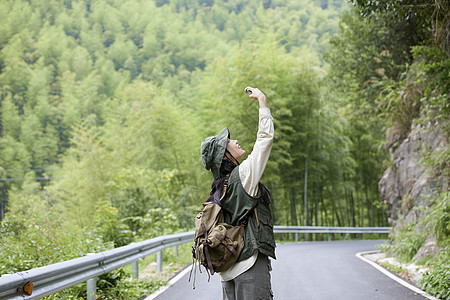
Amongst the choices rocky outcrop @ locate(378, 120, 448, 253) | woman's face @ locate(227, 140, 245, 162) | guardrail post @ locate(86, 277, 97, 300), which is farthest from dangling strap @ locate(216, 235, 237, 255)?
rocky outcrop @ locate(378, 120, 448, 253)

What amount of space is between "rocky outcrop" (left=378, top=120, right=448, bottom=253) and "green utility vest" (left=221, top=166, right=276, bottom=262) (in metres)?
6.18

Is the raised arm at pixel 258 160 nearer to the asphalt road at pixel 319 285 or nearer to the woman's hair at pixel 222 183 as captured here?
the woman's hair at pixel 222 183

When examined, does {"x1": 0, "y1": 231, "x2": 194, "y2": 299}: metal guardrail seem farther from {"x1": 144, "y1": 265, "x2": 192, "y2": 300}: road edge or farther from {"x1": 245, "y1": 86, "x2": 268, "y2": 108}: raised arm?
{"x1": 245, "y1": 86, "x2": 268, "y2": 108}: raised arm

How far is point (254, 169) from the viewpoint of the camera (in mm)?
3025

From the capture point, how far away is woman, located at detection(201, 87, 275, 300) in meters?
2.98

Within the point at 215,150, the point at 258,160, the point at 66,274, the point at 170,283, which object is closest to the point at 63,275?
the point at 66,274

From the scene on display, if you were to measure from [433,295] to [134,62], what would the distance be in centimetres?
5568

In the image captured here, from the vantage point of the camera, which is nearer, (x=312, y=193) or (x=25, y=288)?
(x=25, y=288)

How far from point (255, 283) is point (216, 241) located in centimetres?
36

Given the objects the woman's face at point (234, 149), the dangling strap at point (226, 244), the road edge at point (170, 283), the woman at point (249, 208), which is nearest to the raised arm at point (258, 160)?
the woman at point (249, 208)

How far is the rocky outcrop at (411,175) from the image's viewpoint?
9438 mm

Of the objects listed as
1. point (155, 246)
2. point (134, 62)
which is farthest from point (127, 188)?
point (134, 62)

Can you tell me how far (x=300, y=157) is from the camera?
22.8 m

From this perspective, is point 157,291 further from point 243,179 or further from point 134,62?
point 134,62
